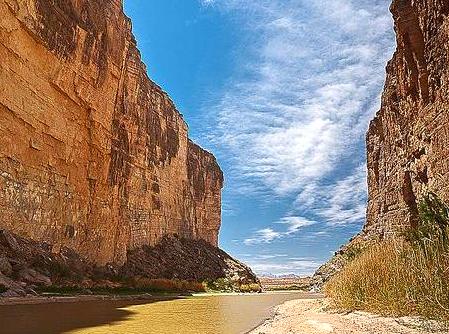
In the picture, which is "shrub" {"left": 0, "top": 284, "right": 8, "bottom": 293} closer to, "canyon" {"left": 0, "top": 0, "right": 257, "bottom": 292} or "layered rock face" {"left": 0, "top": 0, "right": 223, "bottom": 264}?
"canyon" {"left": 0, "top": 0, "right": 257, "bottom": 292}

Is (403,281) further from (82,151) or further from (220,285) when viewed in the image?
(220,285)

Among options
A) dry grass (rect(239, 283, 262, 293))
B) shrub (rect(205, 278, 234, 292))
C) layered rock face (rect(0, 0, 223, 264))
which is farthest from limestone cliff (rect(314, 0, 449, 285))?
dry grass (rect(239, 283, 262, 293))

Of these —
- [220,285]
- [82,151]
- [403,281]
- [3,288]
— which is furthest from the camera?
[220,285]

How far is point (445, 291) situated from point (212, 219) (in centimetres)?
7566

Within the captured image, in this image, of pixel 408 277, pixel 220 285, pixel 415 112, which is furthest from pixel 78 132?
pixel 408 277

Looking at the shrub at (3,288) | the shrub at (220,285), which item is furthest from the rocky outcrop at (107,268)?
the shrub at (220,285)

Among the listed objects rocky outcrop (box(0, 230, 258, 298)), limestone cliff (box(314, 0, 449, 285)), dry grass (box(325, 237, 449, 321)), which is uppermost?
limestone cliff (box(314, 0, 449, 285))

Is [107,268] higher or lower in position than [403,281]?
higher

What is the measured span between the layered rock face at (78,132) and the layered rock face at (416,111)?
72.1 ft

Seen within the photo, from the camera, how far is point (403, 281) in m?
8.72

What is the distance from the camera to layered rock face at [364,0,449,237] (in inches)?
827

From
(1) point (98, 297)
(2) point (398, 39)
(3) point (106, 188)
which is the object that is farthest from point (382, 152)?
(1) point (98, 297)

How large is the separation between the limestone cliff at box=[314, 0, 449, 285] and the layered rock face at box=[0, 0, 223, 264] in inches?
804

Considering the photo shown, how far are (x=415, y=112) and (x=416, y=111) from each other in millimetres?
177
